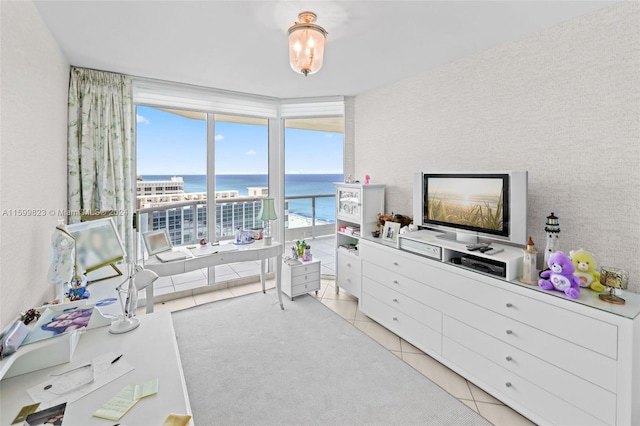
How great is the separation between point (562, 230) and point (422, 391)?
145 centimetres

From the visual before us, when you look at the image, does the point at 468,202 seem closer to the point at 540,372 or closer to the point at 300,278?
the point at 540,372

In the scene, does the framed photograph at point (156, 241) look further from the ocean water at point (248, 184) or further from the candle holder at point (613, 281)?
the candle holder at point (613, 281)

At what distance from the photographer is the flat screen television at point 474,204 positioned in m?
2.06

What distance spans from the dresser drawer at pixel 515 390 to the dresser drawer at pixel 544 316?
0.34 metres

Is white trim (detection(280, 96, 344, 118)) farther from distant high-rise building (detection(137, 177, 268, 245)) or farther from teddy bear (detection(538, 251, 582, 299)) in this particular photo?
teddy bear (detection(538, 251, 582, 299))

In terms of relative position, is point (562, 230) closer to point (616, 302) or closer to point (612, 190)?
point (612, 190)

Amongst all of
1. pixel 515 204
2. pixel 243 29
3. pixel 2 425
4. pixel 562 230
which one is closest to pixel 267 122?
pixel 243 29

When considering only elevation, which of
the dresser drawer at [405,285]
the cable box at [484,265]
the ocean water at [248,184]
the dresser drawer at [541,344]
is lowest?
the dresser drawer at [541,344]

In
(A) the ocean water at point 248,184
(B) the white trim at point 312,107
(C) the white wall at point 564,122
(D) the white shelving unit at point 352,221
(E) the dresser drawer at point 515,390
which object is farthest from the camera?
(B) the white trim at point 312,107

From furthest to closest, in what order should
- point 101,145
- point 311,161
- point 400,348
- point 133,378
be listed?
1. point 311,161
2. point 101,145
3. point 400,348
4. point 133,378

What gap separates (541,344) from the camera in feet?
5.75

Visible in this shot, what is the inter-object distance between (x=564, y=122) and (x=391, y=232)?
1.58 metres

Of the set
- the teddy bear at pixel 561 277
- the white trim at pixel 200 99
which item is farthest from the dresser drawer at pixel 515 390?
the white trim at pixel 200 99

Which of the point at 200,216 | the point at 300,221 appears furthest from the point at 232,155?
the point at 300,221
